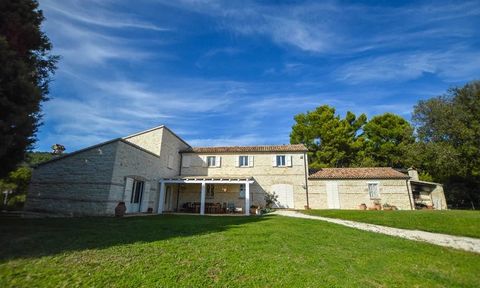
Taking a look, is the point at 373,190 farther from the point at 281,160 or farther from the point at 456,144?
the point at 456,144

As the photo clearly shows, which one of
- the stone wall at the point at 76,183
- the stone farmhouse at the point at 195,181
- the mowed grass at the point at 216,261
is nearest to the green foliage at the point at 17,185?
the stone wall at the point at 76,183

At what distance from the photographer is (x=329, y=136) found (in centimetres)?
2828

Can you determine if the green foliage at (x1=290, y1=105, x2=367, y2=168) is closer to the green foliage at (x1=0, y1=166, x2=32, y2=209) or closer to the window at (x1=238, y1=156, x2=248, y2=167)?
the window at (x1=238, y1=156, x2=248, y2=167)

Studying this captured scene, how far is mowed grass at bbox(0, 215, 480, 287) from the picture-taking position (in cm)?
395

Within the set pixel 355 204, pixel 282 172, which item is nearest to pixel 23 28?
pixel 282 172

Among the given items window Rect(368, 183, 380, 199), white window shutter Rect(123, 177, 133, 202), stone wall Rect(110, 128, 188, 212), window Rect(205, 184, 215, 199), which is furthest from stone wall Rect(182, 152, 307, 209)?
white window shutter Rect(123, 177, 133, 202)

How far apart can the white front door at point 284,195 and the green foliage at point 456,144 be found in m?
15.1

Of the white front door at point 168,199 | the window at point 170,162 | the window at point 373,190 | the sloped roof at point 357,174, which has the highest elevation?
the window at point 170,162

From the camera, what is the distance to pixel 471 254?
6363mm

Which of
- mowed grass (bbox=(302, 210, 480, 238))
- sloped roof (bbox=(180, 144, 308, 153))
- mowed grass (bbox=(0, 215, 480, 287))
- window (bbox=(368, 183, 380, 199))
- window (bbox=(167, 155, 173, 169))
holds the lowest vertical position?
mowed grass (bbox=(0, 215, 480, 287))

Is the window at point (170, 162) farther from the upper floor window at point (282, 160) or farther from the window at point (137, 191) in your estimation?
the upper floor window at point (282, 160)

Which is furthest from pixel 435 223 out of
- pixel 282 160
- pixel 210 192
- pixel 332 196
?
pixel 210 192

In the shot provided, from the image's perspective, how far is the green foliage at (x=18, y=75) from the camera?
6660 millimetres

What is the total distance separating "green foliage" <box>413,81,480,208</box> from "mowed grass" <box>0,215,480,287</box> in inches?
834
